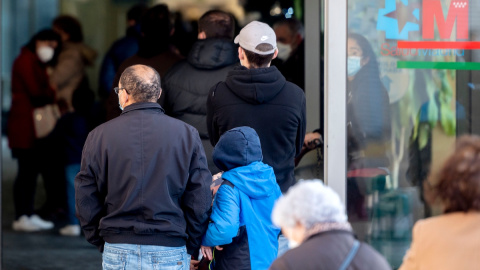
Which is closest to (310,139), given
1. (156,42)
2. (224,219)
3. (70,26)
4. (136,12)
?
(156,42)

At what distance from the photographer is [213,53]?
5.19m

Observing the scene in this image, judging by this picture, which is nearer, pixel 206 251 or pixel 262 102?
pixel 206 251

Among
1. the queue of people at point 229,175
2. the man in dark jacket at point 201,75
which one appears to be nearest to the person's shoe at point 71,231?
the queue of people at point 229,175

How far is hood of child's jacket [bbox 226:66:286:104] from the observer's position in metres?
4.54

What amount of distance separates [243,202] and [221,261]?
33 centimetres

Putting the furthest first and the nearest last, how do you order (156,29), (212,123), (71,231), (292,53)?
(71,231), (292,53), (156,29), (212,123)

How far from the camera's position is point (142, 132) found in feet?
12.6

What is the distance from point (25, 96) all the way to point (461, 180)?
18.8 ft

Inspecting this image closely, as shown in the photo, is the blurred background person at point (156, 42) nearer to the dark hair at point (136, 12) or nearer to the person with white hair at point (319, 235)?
the dark hair at point (136, 12)

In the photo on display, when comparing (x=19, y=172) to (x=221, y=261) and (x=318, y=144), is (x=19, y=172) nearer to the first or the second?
(x=318, y=144)

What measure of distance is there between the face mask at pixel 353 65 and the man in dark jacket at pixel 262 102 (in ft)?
2.58

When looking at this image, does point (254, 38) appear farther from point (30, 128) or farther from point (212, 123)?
point (30, 128)

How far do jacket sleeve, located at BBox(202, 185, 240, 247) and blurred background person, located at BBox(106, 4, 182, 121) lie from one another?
2230mm

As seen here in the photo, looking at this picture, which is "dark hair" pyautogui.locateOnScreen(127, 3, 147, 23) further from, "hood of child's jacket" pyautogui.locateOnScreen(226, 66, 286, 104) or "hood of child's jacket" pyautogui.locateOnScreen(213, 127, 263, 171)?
"hood of child's jacket" pyautogui.locateOnScreen(213, 127, 263, 171)
